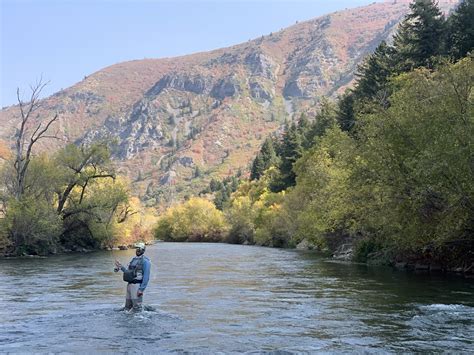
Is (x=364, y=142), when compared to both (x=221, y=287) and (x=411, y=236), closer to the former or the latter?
(x=411, y=236)

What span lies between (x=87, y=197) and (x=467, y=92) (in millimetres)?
51571

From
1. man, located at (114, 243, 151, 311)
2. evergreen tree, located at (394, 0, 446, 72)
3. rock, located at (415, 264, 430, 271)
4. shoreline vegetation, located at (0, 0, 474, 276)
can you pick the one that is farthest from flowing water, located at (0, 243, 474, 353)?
evergreen tree, located at (394, 0, 446, 72)

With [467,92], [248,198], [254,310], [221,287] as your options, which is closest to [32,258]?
[221,287]

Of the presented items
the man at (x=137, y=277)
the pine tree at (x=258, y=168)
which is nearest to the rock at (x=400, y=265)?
the man at (x=137, y=277)

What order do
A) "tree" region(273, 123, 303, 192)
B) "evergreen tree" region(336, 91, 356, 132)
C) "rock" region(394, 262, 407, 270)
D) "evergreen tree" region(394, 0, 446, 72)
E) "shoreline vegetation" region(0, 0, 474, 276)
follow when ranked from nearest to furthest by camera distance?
"shoreline vegetation" region(0, 0, 474, 276) → "rock" region(394, 262, 407, 270) → "evergreen tree" region(394, 0, 446, 72) → "evergreen tree" region(336, 91, 356, 132) → "tree" region(273, 123, 303, 192)

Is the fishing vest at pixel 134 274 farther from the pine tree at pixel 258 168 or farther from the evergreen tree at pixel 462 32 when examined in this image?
the pine tree at pixel 258 168

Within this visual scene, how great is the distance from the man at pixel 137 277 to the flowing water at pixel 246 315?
50 centimetres

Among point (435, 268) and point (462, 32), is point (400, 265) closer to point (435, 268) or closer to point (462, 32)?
point (435, 268)

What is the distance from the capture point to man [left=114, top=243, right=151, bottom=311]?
62.1 ft

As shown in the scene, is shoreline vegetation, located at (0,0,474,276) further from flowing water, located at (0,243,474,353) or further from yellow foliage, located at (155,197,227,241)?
yellow foliage, located at (155,197,227,241)

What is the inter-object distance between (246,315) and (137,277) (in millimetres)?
4197

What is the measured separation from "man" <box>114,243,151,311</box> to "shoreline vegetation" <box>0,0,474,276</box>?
15025 mm

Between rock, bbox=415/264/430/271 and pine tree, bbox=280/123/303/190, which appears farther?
pine tree, bbox=280/123/303/190

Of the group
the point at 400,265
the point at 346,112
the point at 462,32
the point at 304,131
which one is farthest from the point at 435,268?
the point at 304,131
